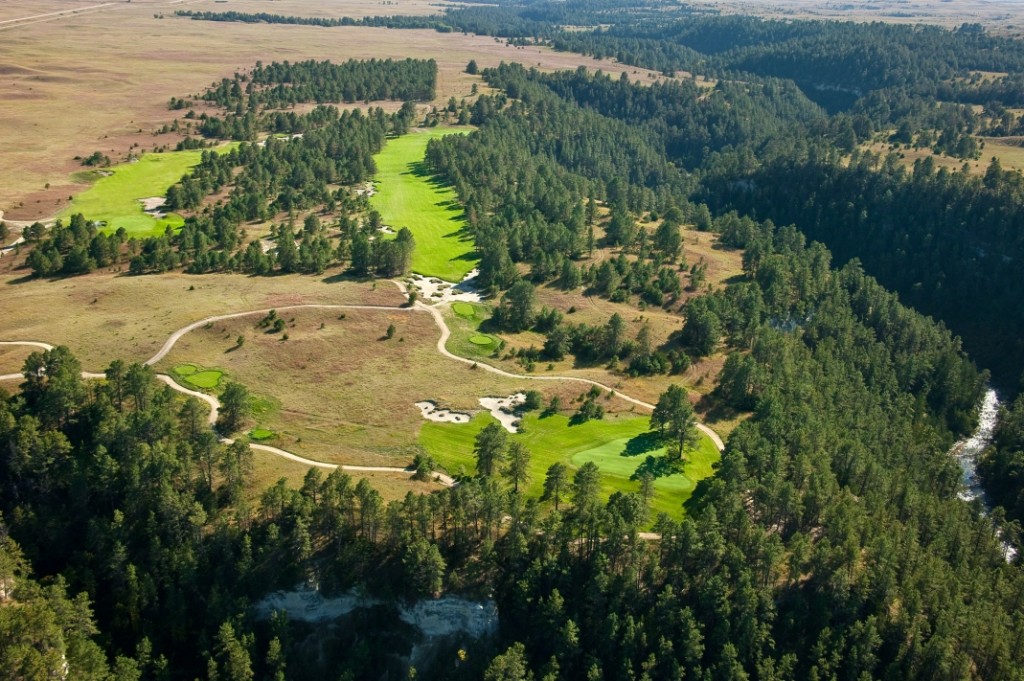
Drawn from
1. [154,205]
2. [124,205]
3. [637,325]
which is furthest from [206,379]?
[124,205]

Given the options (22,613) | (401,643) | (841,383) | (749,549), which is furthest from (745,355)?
(22,613)

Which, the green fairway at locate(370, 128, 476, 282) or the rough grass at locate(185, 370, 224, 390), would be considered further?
the green fairway at locate(370, 128, 476, 282)

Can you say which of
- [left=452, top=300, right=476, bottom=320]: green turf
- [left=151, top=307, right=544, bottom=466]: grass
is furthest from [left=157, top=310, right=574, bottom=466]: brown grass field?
[left=452, top=300, right=476, bottom=320]: green turf

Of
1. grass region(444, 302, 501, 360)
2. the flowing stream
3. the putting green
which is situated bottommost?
the flowing stream

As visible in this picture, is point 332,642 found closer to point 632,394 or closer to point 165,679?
point 165,679

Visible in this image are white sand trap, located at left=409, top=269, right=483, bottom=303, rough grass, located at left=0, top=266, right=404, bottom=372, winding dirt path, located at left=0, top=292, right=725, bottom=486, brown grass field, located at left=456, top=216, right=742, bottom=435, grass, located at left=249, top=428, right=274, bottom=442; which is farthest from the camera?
white sand trap, located at left=409, top=269, right=483, bottom=303

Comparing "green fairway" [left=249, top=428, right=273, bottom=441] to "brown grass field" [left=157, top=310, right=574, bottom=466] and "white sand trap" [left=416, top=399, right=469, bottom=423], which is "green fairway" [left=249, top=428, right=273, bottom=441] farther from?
"white sand trap" [left=416, top=399, right=469, bottom=423]

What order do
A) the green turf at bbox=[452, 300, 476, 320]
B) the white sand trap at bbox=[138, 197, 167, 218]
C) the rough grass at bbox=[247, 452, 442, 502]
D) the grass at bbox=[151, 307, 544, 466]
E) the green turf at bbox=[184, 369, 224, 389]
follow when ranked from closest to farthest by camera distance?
the rough grass at bbox=[247, 452, 442, 502] < the grass at bbox=[151, 307, 544, 466] < the green turf at bbox=[184, 369, 224, 389] < the green turf at bbox=[452, 300, 476, 320] < the white sand trap at bbox=[138, 197, 167, 218]

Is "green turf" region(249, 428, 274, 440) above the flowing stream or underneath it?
above

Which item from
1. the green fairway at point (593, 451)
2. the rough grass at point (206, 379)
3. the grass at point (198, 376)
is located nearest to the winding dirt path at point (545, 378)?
the green fairway at point (593, 451)
